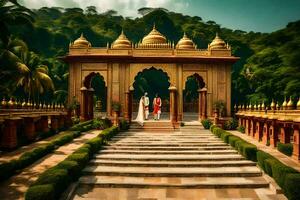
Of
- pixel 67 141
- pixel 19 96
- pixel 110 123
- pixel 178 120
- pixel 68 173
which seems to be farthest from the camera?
pixel 19 96

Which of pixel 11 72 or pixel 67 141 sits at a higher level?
pixel 11 72

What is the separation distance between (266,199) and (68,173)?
6.45m

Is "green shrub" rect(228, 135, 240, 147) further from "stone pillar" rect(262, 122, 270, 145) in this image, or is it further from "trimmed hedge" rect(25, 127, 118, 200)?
"trimmed hedge" rect(25, 127, 118, 200)

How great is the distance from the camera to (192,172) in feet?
46.2

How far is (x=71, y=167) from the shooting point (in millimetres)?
12562

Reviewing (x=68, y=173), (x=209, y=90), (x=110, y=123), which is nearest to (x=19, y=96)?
(x=110, y=123)

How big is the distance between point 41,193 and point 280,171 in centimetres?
739

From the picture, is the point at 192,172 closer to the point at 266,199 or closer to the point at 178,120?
the point at 266,199

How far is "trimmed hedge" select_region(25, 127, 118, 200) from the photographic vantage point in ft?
31.9

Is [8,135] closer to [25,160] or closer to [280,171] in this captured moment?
[25,160]

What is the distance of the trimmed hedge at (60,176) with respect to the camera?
9.71 m

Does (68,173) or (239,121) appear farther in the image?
(239,121)

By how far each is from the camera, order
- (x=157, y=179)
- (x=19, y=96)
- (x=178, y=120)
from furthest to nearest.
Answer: (x=19, y=96), (x=178, y=120), (x=157, y=179)

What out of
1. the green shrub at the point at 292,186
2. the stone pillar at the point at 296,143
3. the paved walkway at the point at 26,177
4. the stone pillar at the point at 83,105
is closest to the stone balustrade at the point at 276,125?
the stone pillar at the point at 296,143
